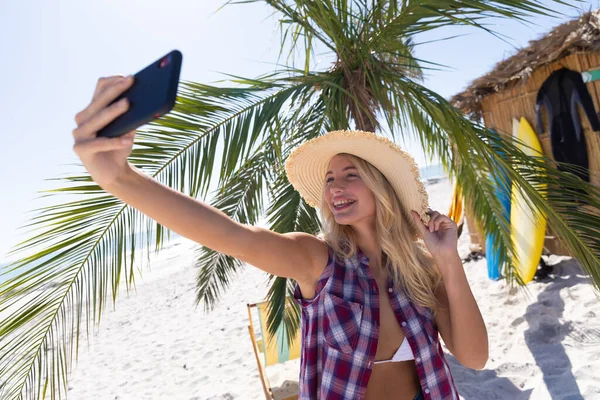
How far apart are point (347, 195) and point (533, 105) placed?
4.91 meters

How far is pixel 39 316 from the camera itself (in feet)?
5.45

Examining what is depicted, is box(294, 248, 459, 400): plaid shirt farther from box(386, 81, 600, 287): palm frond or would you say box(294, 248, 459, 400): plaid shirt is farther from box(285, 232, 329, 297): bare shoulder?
box(386, 81, 600, 287): palm frond

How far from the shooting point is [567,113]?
4.66m

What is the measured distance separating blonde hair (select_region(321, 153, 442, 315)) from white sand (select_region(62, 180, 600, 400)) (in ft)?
6.84

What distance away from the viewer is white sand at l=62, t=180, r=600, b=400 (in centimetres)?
307

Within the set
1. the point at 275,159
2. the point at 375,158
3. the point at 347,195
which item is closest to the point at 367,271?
the point at 347,195

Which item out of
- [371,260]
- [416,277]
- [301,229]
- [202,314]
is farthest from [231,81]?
[202,314]

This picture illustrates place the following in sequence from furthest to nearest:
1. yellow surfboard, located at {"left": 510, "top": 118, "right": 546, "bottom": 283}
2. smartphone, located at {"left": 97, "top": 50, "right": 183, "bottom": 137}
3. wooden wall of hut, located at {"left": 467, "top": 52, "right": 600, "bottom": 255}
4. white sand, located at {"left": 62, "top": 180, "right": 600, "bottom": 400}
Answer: yellow surfboard, located at {"left": 510, "top": 118, "right": 546, "bottom": 283} < wooden wall of hut, located at {"left": 467, "top": 52, "right": 600, "bottom": 255} < white sand, located at {"left": 62, "top": 180, "right": 600, "bottom": 400} < smartphone, located at {"left": 97, "top": 50, "right": 183, "bottom": 137}

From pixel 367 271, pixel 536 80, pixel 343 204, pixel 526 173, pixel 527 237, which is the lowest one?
pixel 527 237

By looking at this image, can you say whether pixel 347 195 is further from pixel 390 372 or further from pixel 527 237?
pixel 527 237

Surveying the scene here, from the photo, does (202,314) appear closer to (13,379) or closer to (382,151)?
(13,379)

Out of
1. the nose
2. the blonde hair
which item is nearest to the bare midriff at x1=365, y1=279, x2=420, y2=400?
the blonde hair

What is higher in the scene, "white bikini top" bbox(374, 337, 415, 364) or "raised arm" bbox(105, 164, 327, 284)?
"raised arm" bbox(105, 164, 327, 284)

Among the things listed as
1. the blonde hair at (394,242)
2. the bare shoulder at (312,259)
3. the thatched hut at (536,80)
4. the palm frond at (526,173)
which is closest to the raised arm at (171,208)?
the bare shoulder at (312,259)
